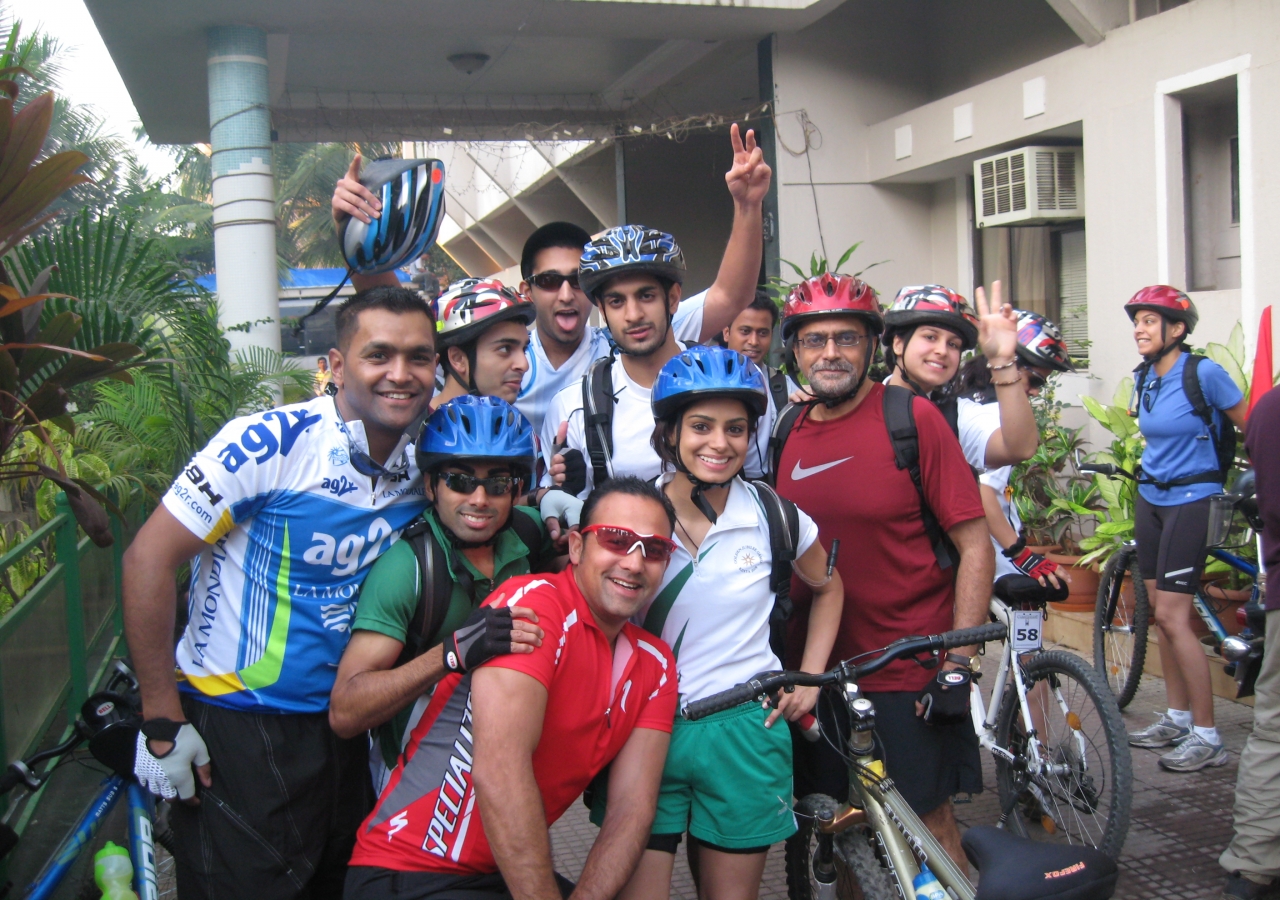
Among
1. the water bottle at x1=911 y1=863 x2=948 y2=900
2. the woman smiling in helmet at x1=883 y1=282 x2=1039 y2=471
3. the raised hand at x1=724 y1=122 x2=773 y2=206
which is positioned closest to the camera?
the water bottle at x1=911 y1=863 x2=948 y2=900

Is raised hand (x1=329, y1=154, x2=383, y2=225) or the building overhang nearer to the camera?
raised hand (x1=329, y1=154, x2=383, y2=225)

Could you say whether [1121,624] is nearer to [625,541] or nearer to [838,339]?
[838,339]

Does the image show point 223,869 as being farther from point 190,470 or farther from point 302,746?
point 190,470

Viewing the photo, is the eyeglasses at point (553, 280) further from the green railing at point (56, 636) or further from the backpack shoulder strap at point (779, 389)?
the green railing at point (56, 636)

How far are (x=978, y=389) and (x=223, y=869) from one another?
3809mm

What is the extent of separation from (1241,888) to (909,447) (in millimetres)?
2210

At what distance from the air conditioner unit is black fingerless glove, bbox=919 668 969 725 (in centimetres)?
702

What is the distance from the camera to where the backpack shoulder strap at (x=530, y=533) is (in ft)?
10.2

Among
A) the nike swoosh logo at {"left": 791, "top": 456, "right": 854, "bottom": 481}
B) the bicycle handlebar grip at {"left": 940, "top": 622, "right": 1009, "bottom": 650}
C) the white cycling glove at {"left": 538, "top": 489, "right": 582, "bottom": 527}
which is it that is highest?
the nike swoosh logo at {"left": 791, "top": 456, "right": 854, "bottom": 481}

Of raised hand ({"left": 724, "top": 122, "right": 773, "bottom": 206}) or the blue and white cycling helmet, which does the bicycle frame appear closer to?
the blue and white cycling helmet

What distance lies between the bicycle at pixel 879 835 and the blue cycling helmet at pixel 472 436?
0.85 metres

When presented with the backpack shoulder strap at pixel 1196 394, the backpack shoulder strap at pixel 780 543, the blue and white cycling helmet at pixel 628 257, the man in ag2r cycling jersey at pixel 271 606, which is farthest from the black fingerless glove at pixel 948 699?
the backpack shoulder strap at pixel 1196 394

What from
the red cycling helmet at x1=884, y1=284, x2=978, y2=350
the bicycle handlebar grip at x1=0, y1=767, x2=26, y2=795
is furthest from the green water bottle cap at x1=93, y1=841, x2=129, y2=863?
the red cycling helmet at x1=884, y1=284, x2=978, y2=350

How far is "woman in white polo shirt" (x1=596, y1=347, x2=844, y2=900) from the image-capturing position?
2.86 meters
